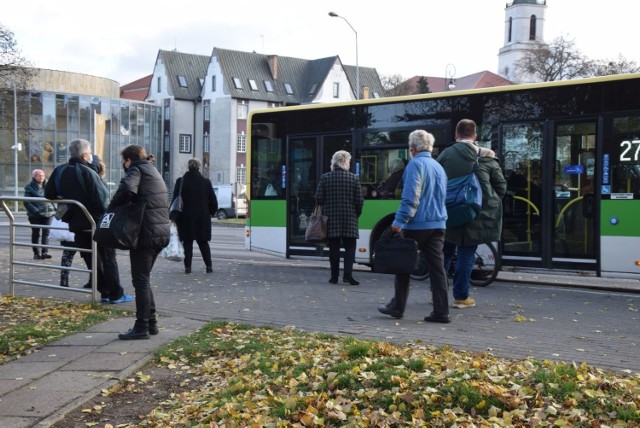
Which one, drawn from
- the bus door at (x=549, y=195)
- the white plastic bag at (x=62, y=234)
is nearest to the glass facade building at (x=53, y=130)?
the white plastic bag at (x=62, y=234)

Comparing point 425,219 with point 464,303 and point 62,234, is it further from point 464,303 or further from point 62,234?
point 62,234

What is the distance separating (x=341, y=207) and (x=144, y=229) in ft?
15.0

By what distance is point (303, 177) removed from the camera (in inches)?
562

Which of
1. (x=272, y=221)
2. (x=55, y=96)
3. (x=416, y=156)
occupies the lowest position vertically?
(x=272, y=221)

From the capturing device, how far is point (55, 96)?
217ft

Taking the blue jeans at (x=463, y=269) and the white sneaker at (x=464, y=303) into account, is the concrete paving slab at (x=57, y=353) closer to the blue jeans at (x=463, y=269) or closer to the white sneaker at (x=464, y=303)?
the blue jeans at (x=463, y=269)

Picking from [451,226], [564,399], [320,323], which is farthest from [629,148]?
[564,399]

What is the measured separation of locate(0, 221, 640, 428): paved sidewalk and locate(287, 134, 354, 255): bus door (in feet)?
3.73

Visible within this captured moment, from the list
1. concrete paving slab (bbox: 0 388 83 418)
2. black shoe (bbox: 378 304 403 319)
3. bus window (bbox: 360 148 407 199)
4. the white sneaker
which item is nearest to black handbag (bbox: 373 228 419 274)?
black shoe (bbox: 378 304 403 319)

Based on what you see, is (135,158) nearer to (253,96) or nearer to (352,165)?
(352,165)

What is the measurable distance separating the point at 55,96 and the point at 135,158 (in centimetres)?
6278

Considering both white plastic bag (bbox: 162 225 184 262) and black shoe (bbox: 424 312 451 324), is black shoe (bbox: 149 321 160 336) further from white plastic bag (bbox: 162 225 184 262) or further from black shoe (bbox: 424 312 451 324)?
white plastic bag (bbox: 162 225 184 262)

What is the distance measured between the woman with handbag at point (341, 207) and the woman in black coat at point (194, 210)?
87.6 inches

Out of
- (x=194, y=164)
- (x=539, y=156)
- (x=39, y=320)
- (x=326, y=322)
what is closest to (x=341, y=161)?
(x=194, y=164)
